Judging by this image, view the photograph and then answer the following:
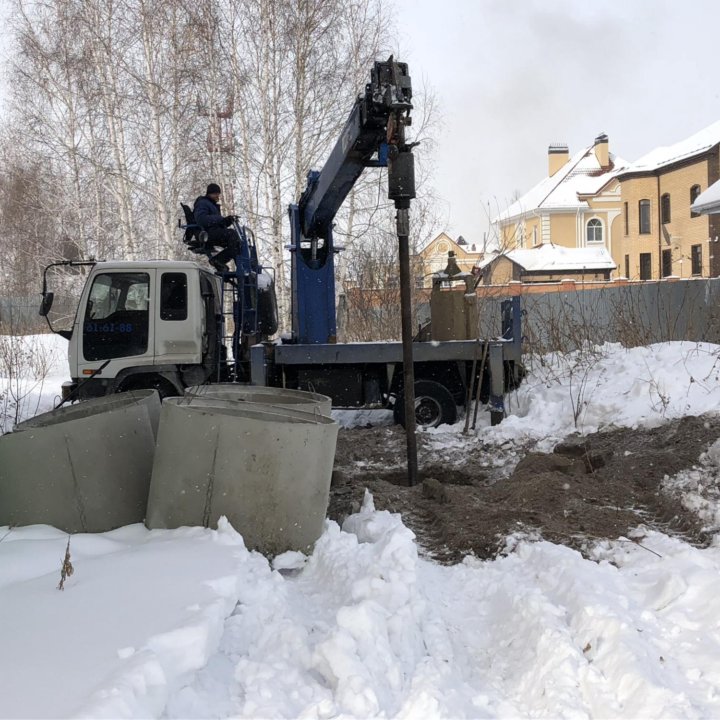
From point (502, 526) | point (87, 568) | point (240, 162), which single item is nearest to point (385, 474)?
point (502, 526)

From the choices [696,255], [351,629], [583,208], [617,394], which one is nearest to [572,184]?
[583,208]

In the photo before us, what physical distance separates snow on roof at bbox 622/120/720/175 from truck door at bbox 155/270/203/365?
33149mm

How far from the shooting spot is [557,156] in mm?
60062

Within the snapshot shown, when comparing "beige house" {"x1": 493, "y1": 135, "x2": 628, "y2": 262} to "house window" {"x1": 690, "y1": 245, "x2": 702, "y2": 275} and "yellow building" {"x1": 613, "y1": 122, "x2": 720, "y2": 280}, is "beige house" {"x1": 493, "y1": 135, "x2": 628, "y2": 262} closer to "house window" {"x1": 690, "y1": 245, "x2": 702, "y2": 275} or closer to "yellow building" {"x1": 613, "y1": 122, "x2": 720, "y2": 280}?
"yellow building" {"x1": 613, "y1": 122, "x2": 720, "y2": 280}

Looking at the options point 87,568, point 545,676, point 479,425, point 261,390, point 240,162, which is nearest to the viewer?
point 545,676

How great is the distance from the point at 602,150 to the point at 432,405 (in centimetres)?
4935

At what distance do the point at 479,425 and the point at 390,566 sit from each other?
5.92 m

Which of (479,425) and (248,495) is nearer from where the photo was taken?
(248,495)

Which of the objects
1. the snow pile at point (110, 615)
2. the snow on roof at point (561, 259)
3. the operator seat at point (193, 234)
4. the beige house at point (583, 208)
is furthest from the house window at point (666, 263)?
the snow pile at point (110, 615)

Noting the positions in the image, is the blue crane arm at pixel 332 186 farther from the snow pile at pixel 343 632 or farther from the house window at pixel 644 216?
the house window at pixel 644 216

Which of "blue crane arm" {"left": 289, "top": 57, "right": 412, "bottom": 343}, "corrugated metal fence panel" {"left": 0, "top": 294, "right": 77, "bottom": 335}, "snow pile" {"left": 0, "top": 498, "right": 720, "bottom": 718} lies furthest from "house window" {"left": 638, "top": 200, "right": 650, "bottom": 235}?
"snow pile" {"left": 0, "top": 498, "right": 720, "bottom": 718}

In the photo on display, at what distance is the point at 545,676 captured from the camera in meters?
3.05

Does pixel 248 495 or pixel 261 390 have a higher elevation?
pixel 261 390

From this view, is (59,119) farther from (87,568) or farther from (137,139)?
(87,568)
